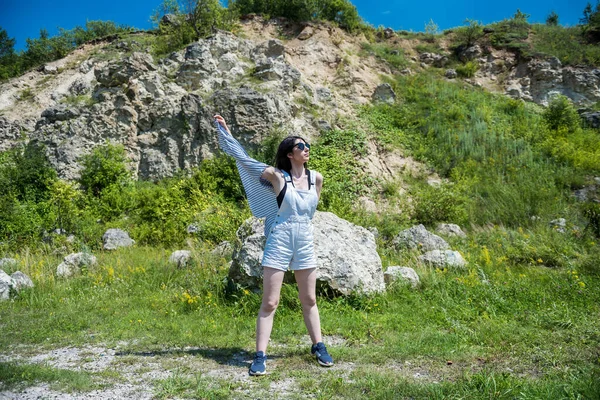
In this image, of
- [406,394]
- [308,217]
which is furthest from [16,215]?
[406,394]

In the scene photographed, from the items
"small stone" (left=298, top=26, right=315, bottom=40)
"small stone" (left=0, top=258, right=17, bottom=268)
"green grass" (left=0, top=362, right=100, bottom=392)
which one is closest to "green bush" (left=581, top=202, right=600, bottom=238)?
"green grass" (left=0, top=362, right=100, bottom=392)

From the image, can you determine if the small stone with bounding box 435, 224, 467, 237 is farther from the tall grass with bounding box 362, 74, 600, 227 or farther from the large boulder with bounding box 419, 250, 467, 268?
the large boulder with bounding box 419, 250, 467, 268

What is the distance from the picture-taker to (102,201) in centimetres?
1336

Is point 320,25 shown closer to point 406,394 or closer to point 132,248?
point 132,248

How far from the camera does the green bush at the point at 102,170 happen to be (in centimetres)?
1409

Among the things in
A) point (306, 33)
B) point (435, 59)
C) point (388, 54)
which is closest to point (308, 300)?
point (306, 33)

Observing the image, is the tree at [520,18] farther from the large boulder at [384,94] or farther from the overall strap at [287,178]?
the overall strap at [287,178]

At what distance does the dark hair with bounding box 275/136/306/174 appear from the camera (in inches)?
153

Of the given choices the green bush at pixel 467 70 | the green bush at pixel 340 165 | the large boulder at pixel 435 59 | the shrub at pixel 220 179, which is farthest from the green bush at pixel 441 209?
the large boulder at pixel 435 59

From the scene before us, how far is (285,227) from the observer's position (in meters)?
3.71

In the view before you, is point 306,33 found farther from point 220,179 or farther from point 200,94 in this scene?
point 220,179

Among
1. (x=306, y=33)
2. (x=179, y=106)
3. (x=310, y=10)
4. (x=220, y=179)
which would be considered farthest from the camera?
(x=310, y=10)

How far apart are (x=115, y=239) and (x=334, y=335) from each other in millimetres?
7938

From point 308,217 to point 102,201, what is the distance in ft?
38.2
